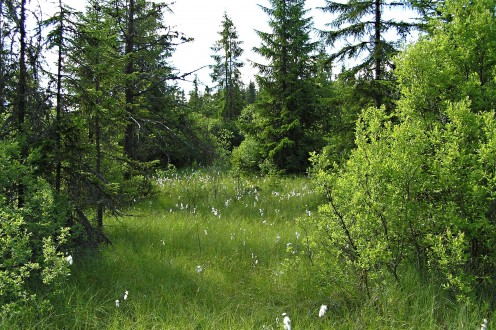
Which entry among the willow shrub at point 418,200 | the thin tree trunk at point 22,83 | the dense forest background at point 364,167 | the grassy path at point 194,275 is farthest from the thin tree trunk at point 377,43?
the thin tree trunk at point 22,83

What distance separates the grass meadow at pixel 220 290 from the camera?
345 cm

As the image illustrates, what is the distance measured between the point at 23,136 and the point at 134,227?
301cm

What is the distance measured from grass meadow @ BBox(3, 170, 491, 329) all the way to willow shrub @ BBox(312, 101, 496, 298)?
0.94ft

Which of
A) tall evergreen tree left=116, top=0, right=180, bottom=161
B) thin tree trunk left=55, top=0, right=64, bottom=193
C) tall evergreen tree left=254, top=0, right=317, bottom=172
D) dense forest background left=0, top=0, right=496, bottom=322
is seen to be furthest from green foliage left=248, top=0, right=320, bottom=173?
thin tree trunk left=55, top=0, right=64, bottom=193

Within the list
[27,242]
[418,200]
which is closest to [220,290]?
[27,242]

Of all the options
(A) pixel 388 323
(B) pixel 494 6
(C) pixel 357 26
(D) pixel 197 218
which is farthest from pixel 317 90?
(A) pixel 388 323

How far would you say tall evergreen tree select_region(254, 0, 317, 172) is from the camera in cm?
1488

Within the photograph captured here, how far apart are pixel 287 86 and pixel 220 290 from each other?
1221cm

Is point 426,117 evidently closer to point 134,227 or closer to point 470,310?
point 470,310

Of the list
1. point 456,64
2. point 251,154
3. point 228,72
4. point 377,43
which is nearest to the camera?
point 456,64

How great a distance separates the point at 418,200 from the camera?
3.96 metres

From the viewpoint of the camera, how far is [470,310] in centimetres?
346

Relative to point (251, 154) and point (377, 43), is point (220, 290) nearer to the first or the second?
point (377, 43)

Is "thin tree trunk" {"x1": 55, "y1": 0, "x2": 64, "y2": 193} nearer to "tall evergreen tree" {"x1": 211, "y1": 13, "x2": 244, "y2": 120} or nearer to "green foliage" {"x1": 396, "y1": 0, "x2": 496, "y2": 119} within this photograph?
"green foliage" {"x1": 396, "y1": 0, "x2": 496, "y2": 119}
